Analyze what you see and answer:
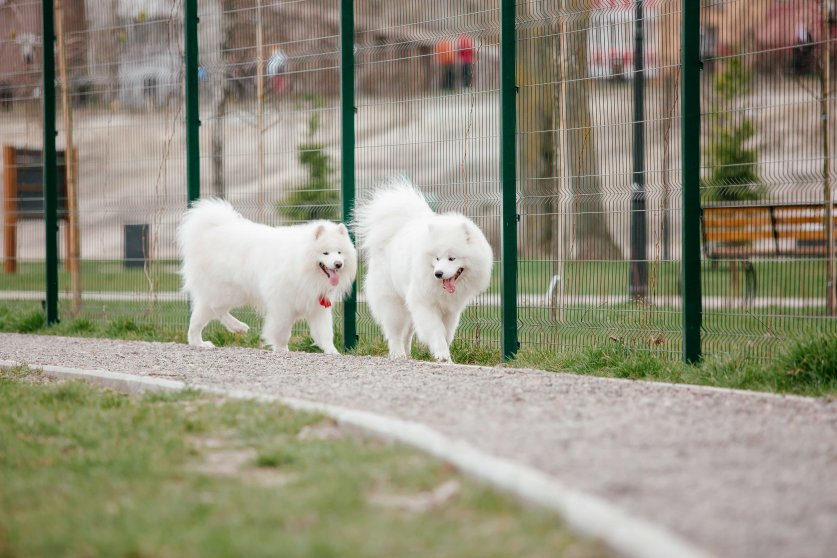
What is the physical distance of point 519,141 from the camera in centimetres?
799

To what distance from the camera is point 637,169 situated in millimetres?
7395

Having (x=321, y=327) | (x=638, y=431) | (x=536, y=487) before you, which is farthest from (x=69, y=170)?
(x=536, y=487)

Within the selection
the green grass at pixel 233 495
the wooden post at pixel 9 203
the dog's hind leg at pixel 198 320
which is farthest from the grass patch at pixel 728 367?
the wooden post at pixel 9 203

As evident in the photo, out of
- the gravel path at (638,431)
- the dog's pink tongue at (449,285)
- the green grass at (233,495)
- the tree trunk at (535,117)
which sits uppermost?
the tree trunk at (535,117)

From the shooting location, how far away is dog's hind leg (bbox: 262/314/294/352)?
8.84m

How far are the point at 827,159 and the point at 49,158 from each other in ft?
26.6

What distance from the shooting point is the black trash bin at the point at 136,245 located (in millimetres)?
11109

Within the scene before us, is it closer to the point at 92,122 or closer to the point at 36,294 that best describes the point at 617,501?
the point at 92,122

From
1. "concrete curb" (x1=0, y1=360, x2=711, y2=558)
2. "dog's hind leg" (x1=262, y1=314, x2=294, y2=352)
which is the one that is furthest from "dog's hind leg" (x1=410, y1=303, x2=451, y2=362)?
"concrete curb" (x1=0, y1=360, x2=711, y2=558)

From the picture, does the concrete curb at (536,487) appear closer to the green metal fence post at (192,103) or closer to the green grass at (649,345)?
the green grass at (649,345)

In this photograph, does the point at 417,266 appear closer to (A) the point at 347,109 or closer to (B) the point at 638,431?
(A) the point at 347,109

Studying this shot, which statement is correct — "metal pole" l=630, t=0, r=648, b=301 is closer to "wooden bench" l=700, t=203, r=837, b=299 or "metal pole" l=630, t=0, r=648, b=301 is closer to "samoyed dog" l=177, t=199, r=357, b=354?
"wooden bench" l=700, t=203, r=837, b=299

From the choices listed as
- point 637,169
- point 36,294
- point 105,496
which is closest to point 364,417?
point 105,496

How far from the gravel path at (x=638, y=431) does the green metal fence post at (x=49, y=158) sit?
4017 millimetres
